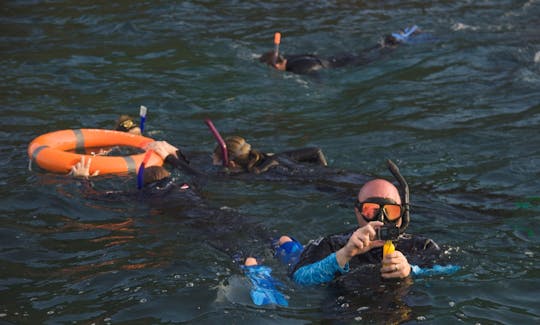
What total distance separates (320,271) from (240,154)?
11.3ft

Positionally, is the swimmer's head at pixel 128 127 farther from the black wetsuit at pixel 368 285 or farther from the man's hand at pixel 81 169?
the black wetsuit at pixel 368 285

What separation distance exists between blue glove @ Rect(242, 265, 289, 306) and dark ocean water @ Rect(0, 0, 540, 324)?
2.8 inches

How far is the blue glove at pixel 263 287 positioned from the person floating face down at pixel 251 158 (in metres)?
2.52

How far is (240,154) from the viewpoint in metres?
8.90

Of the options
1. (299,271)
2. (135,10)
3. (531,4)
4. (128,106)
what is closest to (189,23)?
(135,10)

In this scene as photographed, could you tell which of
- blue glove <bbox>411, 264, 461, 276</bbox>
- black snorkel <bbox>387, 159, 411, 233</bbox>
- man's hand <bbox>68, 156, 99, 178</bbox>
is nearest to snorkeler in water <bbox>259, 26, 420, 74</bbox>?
man's hand <bbox>68, 156, 99, 178</bbox>

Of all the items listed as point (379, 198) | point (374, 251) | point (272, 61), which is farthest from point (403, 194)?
point (272, 61)

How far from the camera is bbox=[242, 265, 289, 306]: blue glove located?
225 inches

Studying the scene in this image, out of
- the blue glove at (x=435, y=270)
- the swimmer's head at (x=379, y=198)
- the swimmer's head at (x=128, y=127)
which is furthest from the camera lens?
the swimmer's head at (x=128, y=127)

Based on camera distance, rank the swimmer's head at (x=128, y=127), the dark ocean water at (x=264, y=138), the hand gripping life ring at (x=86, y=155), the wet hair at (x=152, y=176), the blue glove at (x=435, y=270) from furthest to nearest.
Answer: the swimmer's head at (x=128, y=127), the hand gripping life ring at (x=86, y=155), the wet hair at (x=152, y=176), the dark ocean water at (x=264, y=138), the blue glove at (x=435, y=270)

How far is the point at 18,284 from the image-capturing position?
645 cm

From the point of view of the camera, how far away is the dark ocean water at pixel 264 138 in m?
5.89

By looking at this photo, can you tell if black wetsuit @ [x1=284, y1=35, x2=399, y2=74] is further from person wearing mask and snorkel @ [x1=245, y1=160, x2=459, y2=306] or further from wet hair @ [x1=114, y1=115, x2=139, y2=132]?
person wearing mask and snorkel @ [x1=245, y1=160, x2=459, y2=306]

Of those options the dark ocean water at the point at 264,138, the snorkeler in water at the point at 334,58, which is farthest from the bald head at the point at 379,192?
the snorkeler in water at the point at 334,58
